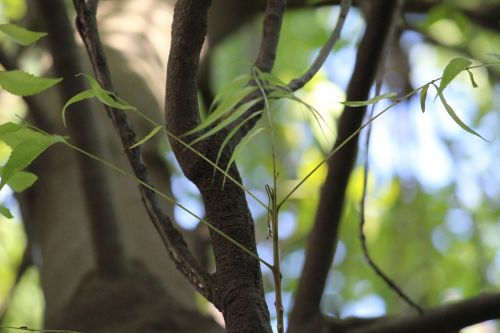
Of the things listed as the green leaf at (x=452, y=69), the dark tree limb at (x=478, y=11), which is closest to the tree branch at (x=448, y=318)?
the green leaf at (x=452, y=69)

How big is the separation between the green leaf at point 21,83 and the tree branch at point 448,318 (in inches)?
29.1

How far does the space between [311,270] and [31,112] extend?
0.73 metres

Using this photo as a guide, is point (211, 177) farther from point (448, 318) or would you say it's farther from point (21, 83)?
point (448, 318)

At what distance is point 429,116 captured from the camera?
302 cm

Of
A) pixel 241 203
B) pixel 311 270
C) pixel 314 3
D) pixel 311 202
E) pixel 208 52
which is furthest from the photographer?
pixel 311 202

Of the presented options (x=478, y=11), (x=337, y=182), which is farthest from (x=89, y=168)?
(x=478, y=11)

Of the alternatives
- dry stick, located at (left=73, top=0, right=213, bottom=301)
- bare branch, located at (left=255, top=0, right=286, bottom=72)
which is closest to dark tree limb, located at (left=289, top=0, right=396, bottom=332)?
bare branch, located at (left=255, top=0, right=286, bottom=72)

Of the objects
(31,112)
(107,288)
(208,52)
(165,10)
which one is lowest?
(107,288)

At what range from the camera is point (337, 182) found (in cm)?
141

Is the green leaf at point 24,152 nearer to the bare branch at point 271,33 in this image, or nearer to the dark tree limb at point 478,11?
the bare branch at point 271,33

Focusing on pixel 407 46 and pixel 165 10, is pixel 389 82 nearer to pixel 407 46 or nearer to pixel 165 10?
pixel 407 46

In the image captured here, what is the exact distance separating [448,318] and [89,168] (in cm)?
73

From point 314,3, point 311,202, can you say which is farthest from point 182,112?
point 311,202

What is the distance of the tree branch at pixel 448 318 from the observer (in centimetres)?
111
